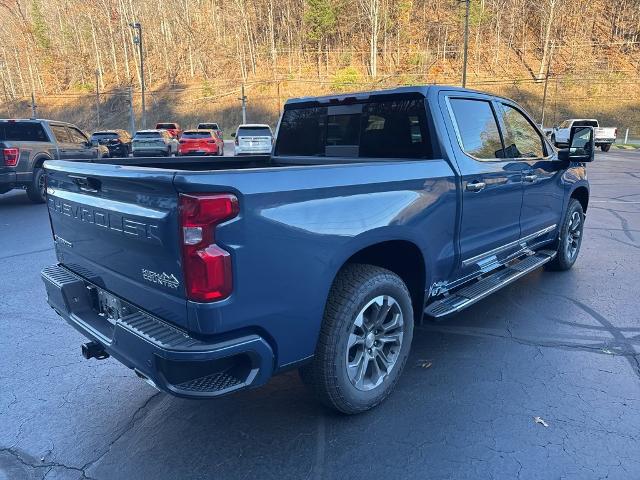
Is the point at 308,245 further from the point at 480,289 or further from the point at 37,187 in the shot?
the point at 37,187

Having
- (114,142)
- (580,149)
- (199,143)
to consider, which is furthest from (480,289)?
(114,142)

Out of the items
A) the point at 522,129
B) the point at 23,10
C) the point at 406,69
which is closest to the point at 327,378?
the point at 522,129

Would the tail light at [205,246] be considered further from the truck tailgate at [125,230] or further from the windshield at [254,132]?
the windshield at [254,132]

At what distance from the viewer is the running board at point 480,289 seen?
3387 mm

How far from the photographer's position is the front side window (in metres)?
4.25

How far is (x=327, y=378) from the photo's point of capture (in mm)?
2639

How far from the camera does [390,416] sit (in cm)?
291

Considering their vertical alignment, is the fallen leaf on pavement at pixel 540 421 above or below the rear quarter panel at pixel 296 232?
below

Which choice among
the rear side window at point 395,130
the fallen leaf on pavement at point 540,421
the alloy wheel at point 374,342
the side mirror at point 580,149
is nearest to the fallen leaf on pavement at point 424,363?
the alloy wheel at point 374,342

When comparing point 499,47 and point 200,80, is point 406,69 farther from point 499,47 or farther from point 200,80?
point 200,80

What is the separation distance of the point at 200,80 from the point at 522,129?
70327 mm

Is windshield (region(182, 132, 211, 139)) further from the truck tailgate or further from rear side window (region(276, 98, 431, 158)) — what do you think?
the truck tailgate

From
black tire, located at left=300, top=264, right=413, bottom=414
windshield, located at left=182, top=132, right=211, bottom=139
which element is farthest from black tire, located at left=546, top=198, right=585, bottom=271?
windshield, located at left=182, top=132, right=211, bottom=139

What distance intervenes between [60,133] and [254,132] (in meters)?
10.3
